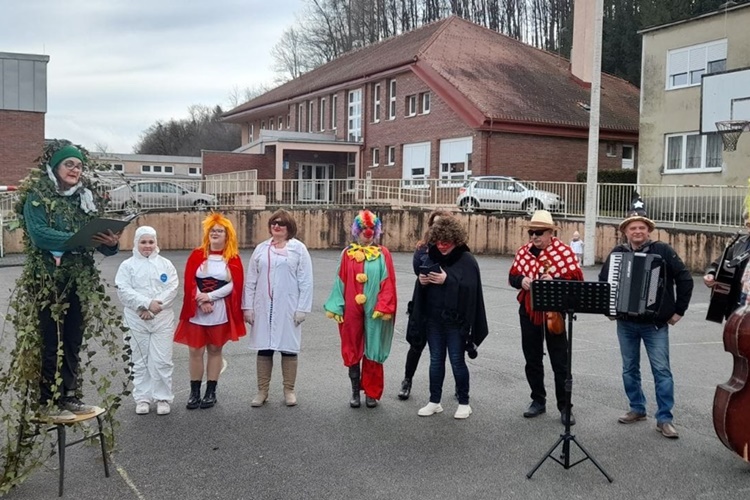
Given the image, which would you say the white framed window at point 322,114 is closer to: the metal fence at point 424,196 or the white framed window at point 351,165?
the white framed window at point 351,165

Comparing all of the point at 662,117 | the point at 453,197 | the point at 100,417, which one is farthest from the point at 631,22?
the point at 100,417

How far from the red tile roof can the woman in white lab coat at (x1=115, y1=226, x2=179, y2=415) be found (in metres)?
25.1

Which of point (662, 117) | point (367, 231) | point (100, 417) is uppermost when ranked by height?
point (662, 117)

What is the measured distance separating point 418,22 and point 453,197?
41.1 m

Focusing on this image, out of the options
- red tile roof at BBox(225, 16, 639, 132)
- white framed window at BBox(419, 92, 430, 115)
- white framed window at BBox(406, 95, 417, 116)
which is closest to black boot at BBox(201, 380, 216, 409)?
red tile roof at BBox(225, 16, 639, 132)

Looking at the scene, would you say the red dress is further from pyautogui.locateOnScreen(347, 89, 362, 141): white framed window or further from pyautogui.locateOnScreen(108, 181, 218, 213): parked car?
pyautogui.locateOnScreen(347, 89, 362, 141): white framed window

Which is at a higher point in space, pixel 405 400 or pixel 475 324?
pixel 475 324

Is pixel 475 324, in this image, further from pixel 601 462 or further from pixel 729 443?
pixel 729 443

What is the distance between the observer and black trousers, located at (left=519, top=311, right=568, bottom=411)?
6496 mm

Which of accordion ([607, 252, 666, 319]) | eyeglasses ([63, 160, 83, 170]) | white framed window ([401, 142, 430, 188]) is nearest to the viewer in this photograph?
eyeglasses ([63, 160, 83, 170])

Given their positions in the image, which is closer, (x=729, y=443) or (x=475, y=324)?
(x=729, y=443)

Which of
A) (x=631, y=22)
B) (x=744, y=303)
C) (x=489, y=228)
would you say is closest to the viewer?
(x=744, y=303)

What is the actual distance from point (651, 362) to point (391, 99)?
3168 centimetres

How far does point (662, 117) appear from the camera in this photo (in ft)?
88.1
